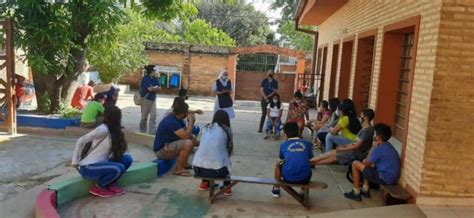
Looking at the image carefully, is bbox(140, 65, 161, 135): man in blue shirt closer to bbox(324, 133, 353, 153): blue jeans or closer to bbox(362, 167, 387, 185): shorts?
bbox(324, 133, 353, 153): blue jeans

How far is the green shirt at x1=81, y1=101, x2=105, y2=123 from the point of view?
910cm

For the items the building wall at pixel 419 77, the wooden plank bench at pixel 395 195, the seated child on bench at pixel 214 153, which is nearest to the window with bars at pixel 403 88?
the building wall at pixel 419 77

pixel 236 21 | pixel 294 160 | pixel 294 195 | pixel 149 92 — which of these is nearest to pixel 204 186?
pixel 294 195

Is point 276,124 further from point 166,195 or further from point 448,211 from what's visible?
point 448,211

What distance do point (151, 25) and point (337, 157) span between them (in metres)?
22.7

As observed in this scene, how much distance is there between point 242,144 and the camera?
9758 mm

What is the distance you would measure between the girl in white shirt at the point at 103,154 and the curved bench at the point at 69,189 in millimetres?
150

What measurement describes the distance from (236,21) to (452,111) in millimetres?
38138

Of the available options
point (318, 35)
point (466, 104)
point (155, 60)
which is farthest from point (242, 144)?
point (155, 60)

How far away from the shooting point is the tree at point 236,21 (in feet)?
136

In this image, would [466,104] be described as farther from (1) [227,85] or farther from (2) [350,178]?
(1) [227,85]

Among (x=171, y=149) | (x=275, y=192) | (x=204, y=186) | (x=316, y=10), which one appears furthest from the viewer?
(x=316, y=10)

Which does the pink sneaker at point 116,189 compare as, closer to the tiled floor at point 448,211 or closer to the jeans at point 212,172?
the jeans at point 212,172

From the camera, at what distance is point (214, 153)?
18.4ft
